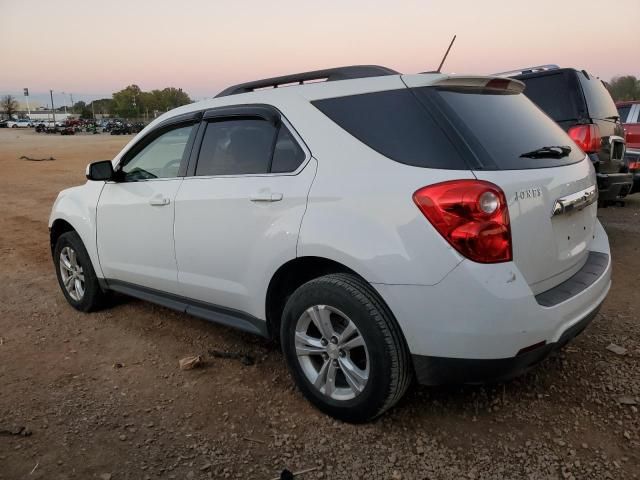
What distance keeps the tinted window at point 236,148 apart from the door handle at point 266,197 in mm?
173

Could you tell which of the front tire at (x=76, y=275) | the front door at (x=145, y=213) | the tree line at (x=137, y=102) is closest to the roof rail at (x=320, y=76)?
the front door at (x=145, y=213)

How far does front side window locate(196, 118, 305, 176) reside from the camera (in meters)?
2.99

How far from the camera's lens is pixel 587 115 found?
18.7ft

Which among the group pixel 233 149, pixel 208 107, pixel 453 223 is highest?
pixel 208 107

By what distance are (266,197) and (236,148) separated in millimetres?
536

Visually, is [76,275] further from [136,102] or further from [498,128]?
[136,102]

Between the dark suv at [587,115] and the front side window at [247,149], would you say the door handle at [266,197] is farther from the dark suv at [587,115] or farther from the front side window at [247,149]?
the dark suv at [587,115]

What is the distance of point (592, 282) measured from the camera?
A: 9.00 ft

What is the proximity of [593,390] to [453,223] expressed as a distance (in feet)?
5.00

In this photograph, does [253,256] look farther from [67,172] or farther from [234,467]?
[67,172]

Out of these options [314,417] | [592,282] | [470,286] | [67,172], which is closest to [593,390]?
[592,282]

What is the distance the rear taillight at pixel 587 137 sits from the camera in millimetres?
5529

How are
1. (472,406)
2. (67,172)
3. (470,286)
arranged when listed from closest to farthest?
(470,286) → (472,406) → (67,172)

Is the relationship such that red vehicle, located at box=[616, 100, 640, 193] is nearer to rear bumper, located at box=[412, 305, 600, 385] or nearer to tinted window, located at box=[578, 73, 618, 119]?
tinted window, located at box=[578, 73, 618, 119]
